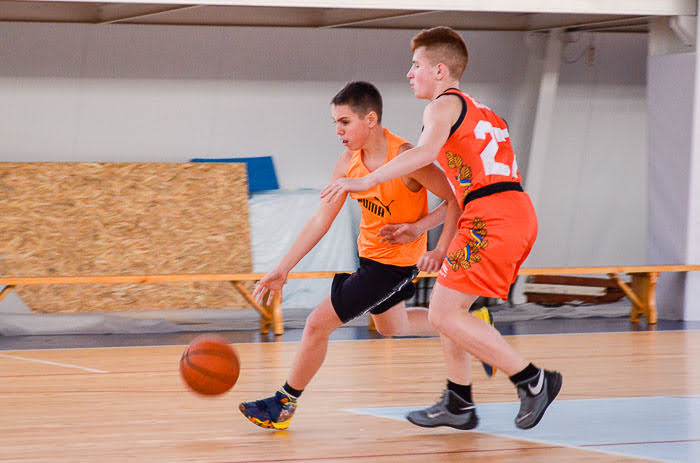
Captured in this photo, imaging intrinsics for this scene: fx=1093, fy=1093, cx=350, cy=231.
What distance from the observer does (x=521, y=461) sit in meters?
3.62

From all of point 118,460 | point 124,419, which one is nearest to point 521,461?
point 118,460

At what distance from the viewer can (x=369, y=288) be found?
4.27 m

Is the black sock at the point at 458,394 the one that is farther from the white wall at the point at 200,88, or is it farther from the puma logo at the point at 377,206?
the white wall at the point at 200,88

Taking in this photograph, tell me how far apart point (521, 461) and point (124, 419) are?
1838 millimetres

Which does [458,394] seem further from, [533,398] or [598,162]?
[598,162]

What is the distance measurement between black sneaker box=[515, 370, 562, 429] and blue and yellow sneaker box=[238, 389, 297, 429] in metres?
0.90

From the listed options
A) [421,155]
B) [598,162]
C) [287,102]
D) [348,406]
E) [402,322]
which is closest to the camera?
[421,155]

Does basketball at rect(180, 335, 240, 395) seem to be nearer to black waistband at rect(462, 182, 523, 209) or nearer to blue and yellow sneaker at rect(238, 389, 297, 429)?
blue and yellow sneaker at rect(238, 389, 297, 429)

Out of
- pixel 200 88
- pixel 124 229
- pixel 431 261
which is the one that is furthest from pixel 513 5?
pixel 431 261

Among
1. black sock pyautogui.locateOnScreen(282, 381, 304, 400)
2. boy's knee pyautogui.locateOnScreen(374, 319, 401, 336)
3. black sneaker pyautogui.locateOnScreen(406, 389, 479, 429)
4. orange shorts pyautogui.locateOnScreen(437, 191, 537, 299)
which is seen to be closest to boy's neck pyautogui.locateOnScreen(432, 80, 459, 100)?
orange shorts pyautogui.locateOnScreen(437, 191, 537, 299)

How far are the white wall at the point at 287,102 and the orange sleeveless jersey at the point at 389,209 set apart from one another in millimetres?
6636

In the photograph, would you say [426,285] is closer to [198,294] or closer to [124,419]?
[198,294]

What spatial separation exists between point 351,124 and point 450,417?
1.19 m

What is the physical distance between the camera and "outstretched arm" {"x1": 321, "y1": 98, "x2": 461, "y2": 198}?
362 cm
